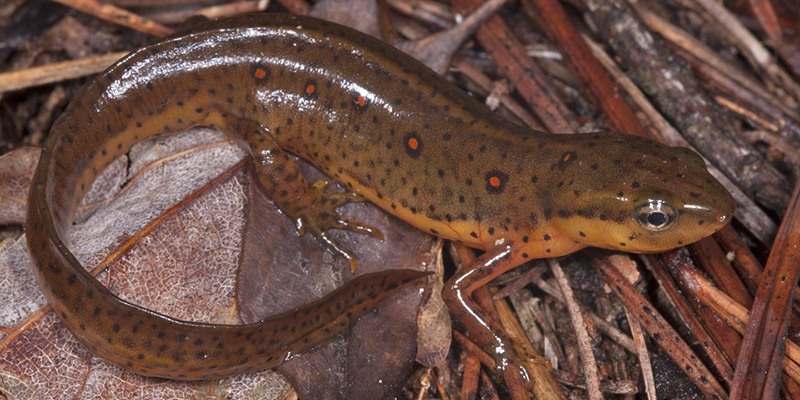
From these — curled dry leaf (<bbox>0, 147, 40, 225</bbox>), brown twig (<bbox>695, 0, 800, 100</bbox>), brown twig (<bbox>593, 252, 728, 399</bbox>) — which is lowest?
curled dry leaf (<bbox>0, 147, 40, 225</bbox>)

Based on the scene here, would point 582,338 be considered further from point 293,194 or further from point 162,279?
point 162,279

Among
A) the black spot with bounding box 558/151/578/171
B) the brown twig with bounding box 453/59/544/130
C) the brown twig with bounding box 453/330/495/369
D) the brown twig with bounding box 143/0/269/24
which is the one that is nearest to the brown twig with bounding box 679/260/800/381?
the black spot with bounding box 558/151/578/171

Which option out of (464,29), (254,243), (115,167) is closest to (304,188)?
(254,243)

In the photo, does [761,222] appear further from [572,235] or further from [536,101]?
[536,101]

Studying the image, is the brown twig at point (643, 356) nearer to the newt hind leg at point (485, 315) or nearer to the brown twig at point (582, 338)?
the brown twig at point (582, 338)

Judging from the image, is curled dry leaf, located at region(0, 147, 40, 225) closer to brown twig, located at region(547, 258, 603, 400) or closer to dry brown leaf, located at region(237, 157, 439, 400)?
dry brown leaf, located at region(237, 157, 439, 400)

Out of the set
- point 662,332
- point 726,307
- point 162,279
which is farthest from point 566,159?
point 162,279
